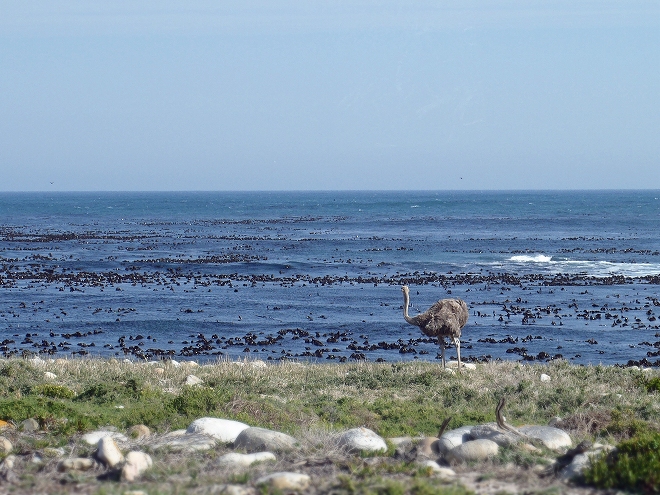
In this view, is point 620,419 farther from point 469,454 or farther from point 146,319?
point 146,319

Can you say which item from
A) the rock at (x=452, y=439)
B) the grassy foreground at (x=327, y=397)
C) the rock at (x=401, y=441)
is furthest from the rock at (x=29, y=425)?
the rock at (x=452, y=439)

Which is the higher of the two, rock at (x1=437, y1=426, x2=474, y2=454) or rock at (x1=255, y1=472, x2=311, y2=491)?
rock at (x1=255, y1=472, x2=311, y2=491)

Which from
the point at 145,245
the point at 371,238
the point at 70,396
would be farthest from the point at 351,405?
the point at 371,238

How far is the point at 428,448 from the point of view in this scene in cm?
952

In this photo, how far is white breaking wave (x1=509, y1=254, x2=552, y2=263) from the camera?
190 ft

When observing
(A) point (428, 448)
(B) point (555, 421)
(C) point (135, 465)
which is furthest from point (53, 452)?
(B) point (555, 421)

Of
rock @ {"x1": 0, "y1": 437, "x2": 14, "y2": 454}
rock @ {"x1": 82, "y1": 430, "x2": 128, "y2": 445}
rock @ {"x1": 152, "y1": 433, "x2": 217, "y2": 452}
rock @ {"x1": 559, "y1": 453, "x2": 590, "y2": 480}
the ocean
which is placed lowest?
the ocean

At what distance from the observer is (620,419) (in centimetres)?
1190

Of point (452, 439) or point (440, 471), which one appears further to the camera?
point (452, 439)

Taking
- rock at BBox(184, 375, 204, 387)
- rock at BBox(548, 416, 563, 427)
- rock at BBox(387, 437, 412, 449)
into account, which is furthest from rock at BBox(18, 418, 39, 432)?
rock at BBox(548, 416, 563, 427)

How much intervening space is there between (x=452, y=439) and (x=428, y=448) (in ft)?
1.56

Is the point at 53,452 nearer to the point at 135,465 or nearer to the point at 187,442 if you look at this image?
the point at 187,442

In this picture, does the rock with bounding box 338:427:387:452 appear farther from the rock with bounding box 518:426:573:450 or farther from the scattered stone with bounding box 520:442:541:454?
the rock with bounding box 518:426:573:450

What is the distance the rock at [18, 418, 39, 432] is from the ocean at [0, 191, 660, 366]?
12952mm
